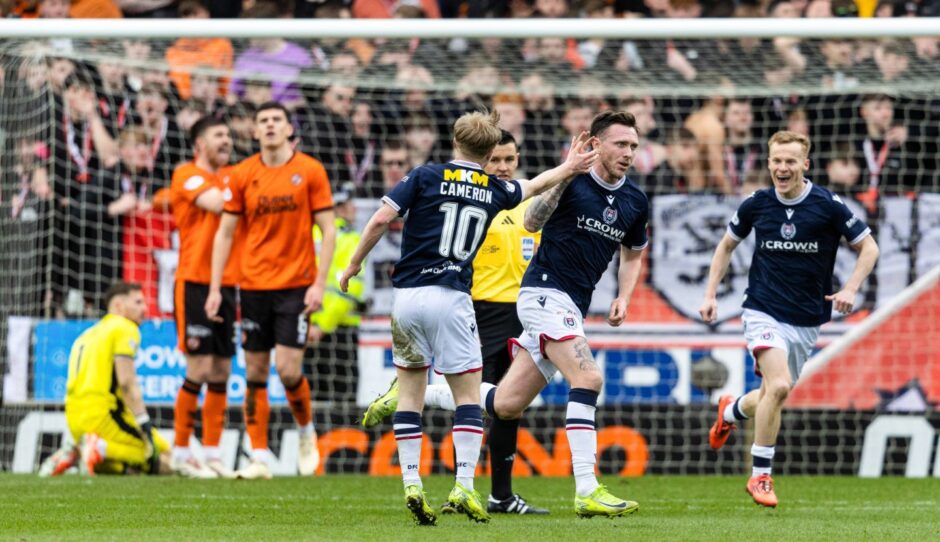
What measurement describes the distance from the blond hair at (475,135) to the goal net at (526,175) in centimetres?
412

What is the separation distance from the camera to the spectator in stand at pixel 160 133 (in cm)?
1259

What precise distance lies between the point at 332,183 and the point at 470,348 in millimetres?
5845

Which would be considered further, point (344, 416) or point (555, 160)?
point (555, 160)

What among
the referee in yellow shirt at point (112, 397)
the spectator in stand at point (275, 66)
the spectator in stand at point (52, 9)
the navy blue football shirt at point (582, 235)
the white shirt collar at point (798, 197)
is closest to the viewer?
the navy blue football shirt at point (582, 235)

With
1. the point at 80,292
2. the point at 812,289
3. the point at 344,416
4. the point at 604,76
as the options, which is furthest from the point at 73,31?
the point at 812,289

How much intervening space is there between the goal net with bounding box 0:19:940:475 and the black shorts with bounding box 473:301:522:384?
2.73m

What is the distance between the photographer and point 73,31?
1089cm

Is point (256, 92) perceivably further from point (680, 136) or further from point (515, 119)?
point (680, 136)

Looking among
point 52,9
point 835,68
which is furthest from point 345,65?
point 835,68

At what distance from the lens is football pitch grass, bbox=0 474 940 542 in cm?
645

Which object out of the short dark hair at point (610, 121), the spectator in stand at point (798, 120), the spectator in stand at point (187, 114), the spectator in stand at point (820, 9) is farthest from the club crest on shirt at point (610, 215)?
the spectator in stand at point (820, 9)

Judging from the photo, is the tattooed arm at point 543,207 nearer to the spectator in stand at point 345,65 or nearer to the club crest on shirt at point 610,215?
the club crest on shirt at point 610,215

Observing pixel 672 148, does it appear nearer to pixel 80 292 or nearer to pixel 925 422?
pixel 925 422

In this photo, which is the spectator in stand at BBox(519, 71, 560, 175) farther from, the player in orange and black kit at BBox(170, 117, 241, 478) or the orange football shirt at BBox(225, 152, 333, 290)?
the player in orange and black kit at BBox(170, 117, 241, 478)
